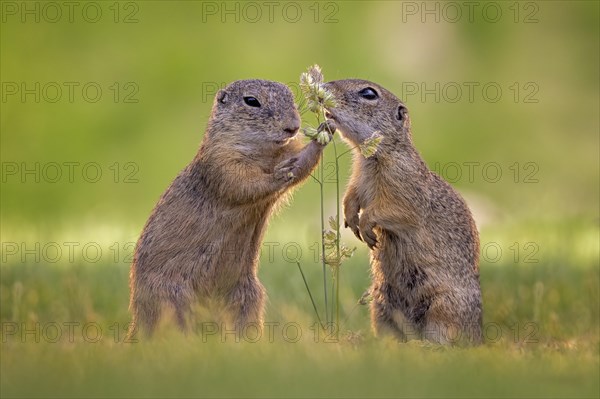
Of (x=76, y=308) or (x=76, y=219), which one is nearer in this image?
(x=76, y=308)

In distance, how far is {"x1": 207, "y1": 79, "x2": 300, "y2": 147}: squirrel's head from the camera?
8.91 m

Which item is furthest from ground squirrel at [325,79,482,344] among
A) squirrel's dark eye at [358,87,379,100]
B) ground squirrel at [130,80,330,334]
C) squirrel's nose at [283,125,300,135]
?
ground squirrel at [130,80,330,334]

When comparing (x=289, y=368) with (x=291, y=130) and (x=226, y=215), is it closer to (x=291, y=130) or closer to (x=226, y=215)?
(x=226, y=215)

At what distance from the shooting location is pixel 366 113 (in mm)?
9352

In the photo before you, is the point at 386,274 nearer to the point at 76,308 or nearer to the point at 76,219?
the point at 76,308

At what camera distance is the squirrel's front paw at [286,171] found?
28.7 feet

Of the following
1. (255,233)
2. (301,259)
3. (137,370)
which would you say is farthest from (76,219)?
(137,370)

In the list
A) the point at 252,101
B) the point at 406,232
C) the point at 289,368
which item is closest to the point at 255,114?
the point at 252,101

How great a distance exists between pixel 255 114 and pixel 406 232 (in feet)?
5.36

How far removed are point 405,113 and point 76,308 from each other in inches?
167

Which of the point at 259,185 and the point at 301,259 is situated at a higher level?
the point at 259,185

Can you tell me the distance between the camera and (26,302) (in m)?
11.5

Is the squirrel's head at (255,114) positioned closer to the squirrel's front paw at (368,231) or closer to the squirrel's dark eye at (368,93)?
the squirrel's dark eye at (368,93)

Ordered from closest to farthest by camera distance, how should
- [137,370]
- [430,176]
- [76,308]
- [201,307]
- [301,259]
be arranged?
[137,370] → [201,307] → [430,176] → [76,308] → [301,259]
